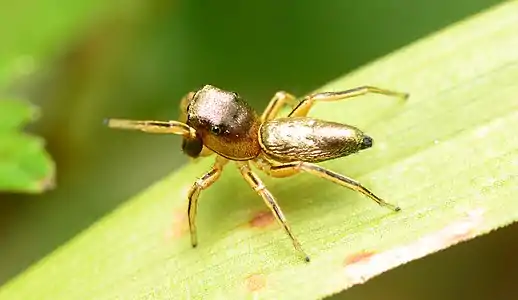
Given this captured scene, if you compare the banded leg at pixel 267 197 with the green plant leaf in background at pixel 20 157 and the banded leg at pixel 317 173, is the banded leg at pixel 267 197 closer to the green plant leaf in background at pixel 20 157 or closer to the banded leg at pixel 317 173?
the banded leg at pixel 317 173

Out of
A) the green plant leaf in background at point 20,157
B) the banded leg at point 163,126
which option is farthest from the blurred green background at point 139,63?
the banded leg at point 163,126

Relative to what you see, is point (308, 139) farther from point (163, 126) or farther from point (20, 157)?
point (20, 157)

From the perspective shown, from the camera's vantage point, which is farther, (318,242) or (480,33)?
(480,33)

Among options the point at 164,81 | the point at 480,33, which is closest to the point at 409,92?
the point at 480,33

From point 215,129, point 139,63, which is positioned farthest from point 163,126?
point 139,63

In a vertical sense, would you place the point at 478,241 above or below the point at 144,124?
below

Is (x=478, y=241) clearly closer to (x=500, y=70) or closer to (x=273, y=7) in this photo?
(x=500, y=70)

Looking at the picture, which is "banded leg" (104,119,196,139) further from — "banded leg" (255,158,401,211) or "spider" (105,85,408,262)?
"banded leg" (255,158,401,211)

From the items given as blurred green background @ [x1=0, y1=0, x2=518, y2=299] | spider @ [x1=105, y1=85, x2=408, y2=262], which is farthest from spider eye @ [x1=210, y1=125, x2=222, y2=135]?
blurred green background @ [x1=0, y1=0, x2=518, y2=299]
